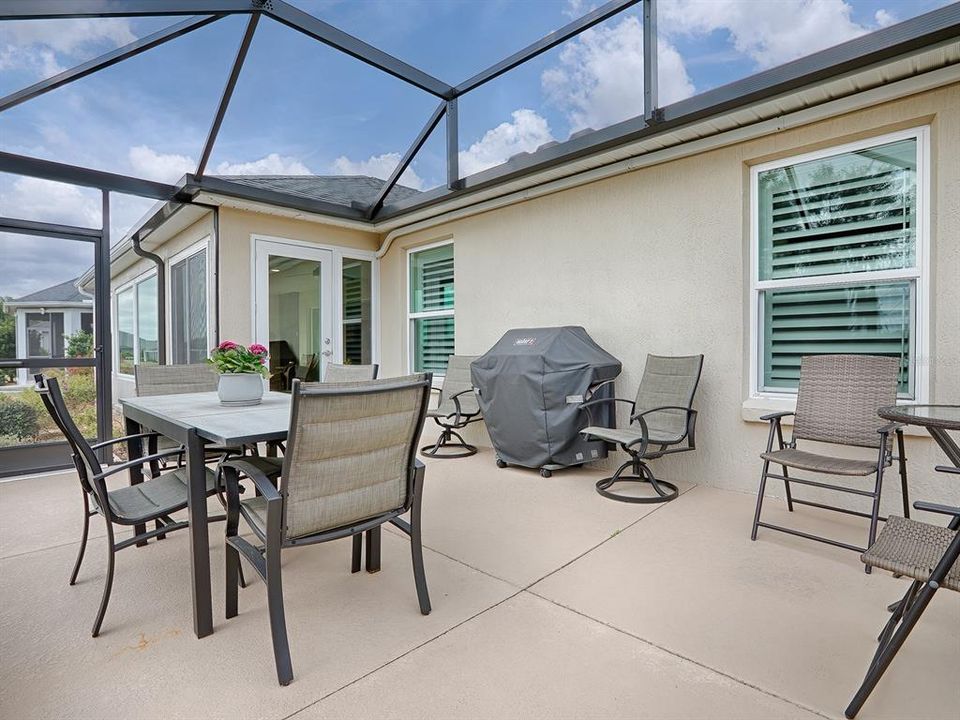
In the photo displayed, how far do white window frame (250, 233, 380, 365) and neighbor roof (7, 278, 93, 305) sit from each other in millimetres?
1467

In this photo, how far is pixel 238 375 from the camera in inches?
109

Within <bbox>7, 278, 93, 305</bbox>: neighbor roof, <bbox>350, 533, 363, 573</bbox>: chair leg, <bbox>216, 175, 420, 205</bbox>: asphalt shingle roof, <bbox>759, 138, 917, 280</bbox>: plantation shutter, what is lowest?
<bbox>350, 533, 363, 573</bbox>: chair leg

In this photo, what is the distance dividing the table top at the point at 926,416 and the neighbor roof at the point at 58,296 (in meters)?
5.94

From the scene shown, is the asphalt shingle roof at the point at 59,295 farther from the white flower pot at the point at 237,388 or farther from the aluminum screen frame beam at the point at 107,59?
the white flower pot at the point at 237,388

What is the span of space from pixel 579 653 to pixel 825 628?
0.99 meters

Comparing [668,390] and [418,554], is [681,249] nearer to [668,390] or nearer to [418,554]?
[668,390]

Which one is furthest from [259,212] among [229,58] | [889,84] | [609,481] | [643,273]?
[889,84]

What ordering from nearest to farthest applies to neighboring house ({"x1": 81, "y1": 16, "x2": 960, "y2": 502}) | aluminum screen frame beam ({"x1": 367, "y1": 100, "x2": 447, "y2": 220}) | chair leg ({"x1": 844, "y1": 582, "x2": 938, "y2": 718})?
chair leg ({"x1": 844, "y1": 582, "x2": 938, "y2": 718}), neighboring house ({"x1": 81, "y1": 16, "x2": 960, "y2": 502}), aluminum screen frame beam ({"x1": 367, "y1": 100, "x2": 447, "y2": 220})

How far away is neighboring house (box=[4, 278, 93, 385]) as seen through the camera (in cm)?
443

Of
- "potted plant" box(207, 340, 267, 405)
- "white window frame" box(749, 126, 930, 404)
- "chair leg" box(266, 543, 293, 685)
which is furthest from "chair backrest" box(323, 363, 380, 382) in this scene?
"white window frame" box(749, 126, 930, 404)

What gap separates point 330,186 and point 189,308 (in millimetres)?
2238

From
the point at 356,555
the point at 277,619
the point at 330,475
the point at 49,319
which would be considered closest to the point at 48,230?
the point at 49,319

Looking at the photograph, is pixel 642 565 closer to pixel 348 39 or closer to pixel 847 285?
pixel 847 285

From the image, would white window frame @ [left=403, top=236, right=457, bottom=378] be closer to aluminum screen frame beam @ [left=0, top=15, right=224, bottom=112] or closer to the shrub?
aluminum screen frame beam @ [left=0, top=15, right=224, bottom=112]
